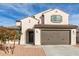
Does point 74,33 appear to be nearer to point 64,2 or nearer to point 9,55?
point 64,2

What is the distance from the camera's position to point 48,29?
6457 millimetres

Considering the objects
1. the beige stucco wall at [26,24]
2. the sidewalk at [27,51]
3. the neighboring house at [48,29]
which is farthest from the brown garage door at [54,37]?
the beige stucco wall at [26,24]

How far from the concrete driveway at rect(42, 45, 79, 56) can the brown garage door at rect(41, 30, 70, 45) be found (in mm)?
149

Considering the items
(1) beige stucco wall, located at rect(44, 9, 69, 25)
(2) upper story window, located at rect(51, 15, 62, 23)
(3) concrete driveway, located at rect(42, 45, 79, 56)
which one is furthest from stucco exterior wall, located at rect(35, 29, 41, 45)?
(2) upper story window, located at rect(51, 15, 62, 23)

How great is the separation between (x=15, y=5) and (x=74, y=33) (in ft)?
6.92

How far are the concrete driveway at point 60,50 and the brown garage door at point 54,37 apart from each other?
15 cm

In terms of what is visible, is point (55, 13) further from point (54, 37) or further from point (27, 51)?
point (27, 51)

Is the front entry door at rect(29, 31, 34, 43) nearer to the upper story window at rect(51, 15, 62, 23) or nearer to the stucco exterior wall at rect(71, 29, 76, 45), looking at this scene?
the upper story window at rect(51, 15, 62, 23)

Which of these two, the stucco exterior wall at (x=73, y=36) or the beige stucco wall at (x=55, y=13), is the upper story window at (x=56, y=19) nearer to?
the beige stucco wall at (x=55, y=13)

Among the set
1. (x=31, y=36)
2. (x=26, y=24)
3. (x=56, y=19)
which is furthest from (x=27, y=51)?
(x=56, y=19)

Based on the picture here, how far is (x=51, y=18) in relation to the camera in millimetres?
6434

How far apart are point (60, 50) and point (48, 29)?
30.6 inches

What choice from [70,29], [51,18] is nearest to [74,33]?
[70,29]

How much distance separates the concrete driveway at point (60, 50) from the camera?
628cm
